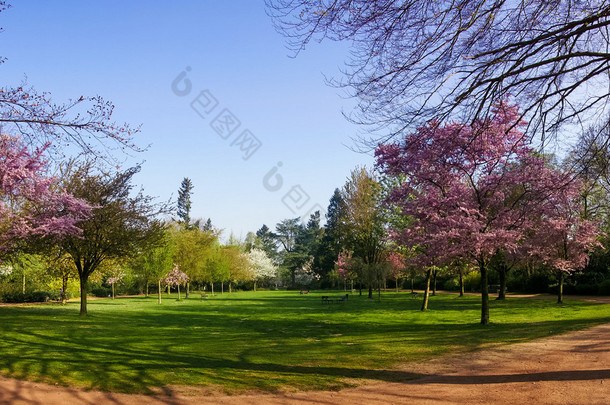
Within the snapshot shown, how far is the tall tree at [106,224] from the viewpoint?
21.1 metres

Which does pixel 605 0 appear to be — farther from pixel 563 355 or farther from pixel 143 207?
pixel 143 207

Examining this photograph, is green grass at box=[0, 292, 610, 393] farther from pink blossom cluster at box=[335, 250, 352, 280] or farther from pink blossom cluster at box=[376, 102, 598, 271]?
pink blossom cluster at box=[335, 250, 352, 280]

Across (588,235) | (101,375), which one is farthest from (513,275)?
(101,375)

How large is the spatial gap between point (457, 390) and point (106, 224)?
61.8 ft

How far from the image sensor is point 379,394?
6.99 meters

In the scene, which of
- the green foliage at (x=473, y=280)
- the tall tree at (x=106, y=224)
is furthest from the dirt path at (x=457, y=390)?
the green foliage at (x=473, y=280)

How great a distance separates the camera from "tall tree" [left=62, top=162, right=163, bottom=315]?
21078 millimetres

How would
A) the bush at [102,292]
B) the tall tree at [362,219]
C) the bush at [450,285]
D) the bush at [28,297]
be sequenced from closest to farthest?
the bush at [28,297] → the tall tree at [362,219] → the bush at [450,285] → the bush at [102,292]

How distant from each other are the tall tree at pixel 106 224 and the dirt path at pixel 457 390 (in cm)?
1434

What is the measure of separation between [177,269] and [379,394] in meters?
36.6

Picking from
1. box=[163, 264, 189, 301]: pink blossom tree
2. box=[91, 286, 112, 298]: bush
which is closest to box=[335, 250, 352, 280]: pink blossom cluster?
box=[163, 264, 189, 301]: pink blossom tree

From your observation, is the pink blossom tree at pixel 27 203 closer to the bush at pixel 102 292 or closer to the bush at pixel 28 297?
the bush at pixel 28 297

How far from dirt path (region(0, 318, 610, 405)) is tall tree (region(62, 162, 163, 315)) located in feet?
47.1

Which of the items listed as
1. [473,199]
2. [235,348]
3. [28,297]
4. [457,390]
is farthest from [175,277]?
[457,390]
